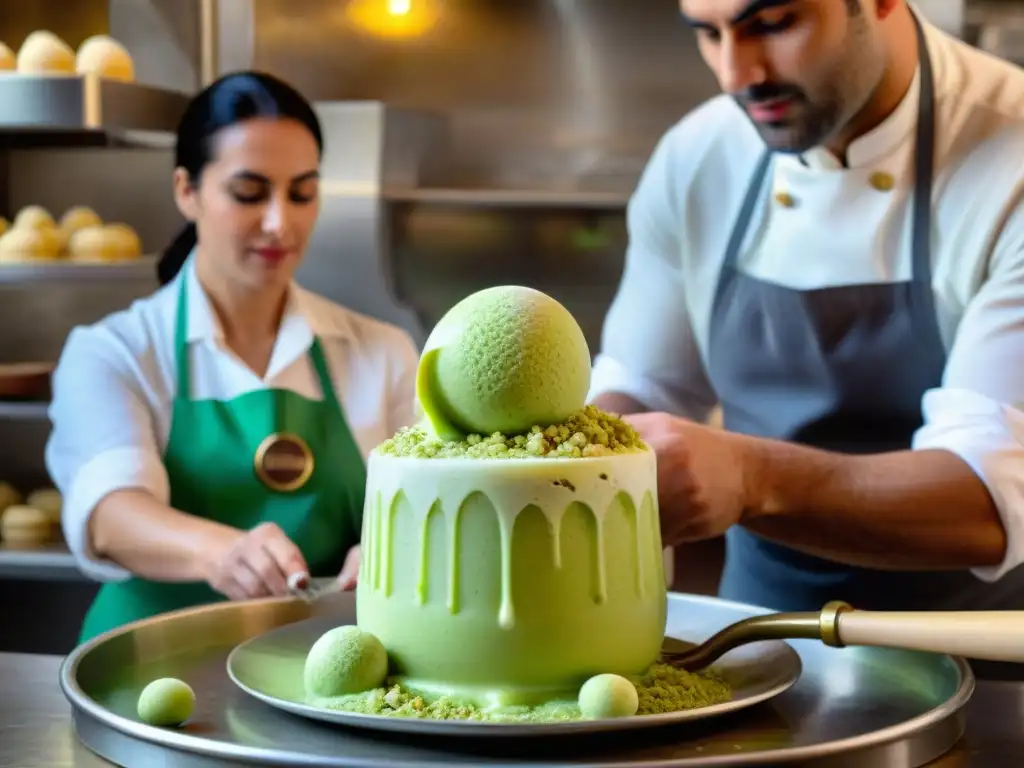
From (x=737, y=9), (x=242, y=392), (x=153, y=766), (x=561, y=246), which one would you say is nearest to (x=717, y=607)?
(x=153, y=766)

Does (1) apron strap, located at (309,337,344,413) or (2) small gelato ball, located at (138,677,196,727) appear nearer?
(2) small gelato ball, located at (138,677,196,727)

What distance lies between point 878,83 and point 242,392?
3.71ft

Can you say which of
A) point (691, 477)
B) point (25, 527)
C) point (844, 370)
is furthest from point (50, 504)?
point (691, 477)

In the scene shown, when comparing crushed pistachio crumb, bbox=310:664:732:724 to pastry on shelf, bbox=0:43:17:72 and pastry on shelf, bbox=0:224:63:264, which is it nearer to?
pastry on shelf, bbox=0:224:63:264

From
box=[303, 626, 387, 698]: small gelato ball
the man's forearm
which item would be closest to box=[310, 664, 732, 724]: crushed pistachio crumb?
box=[303, 626, 387, 698]: small gelato ball

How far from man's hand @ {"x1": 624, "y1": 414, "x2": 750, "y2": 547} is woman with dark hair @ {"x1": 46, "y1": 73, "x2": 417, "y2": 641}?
3.32 ft

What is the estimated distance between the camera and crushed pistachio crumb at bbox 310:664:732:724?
0.77m

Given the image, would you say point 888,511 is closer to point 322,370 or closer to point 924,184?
point 924,184

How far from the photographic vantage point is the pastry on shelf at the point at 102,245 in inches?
101

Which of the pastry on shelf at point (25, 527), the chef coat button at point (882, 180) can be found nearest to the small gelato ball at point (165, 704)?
the chef coat button at point (882, 180)

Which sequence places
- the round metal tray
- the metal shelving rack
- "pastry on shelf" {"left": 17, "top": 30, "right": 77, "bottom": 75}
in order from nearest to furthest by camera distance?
the round metal tray, the metal shelving rack, "pastry on shelf" {"left": 17, "top": 30, "right": 77, "bottom": 75}

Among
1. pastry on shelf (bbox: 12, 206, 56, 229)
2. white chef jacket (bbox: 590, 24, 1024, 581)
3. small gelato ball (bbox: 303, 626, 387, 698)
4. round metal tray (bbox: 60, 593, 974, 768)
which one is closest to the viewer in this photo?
round metal tray (bbox: 60, 593, 974, 768)

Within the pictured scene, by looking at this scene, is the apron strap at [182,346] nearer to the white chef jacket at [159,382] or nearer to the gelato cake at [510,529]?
the white chef jacket at [159,382]

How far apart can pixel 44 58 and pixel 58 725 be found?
6.27 feet
